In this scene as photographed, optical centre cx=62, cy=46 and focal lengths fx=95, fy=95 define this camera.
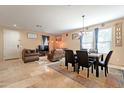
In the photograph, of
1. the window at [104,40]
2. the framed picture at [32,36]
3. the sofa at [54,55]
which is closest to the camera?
the window at [104,40]

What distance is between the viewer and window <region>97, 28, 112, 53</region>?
5.43 metres

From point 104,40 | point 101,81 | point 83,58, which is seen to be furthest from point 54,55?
point 101,81

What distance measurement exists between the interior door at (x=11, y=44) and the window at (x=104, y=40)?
597cm

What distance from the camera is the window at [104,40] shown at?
17.8 ft

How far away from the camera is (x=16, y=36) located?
7.25 metres

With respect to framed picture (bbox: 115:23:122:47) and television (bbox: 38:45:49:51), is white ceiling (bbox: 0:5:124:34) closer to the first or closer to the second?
framed picture (bbox: 115:23:122:47)

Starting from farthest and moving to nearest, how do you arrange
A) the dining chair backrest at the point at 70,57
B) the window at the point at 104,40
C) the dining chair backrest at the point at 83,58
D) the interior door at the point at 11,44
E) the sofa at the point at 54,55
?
1. the interior door at the point at 11,44
2. the sofa at the point at 54,55
3. the window at the point at 104,40
4. the dining chair backrest at the point at 70,57
5. the dining chair backrest at the point at 83,58

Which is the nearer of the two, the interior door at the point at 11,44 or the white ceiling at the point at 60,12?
the white ceiling at the point at 60,12

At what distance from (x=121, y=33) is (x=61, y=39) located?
5.90 meters

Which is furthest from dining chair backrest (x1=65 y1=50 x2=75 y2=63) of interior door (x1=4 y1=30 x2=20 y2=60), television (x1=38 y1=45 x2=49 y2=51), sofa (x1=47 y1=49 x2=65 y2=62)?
television (x1=38 y1=45 x2=49 y2=51)

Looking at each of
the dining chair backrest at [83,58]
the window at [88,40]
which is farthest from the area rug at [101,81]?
the window at [88,40]

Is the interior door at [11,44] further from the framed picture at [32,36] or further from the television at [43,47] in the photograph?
the television at [43,47]

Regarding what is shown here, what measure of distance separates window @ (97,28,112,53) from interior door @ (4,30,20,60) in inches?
235
